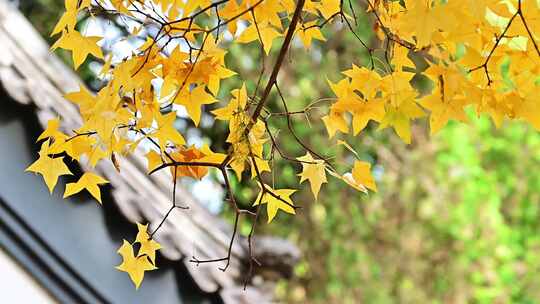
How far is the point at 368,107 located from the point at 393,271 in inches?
128

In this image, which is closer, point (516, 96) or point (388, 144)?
point (516, 96)

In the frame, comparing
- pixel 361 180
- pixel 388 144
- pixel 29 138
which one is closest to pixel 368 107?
pixel 361 180

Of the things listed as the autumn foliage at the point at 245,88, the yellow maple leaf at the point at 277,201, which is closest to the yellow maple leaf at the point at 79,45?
the autumn foliage at the point at 245,88

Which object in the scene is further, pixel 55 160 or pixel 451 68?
pixel 55 160

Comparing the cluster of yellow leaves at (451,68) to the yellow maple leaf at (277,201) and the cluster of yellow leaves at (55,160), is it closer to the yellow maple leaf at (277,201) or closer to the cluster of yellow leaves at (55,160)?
the yellow maple leaf at (277,201)

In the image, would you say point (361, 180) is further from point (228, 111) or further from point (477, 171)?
point (477, 171)

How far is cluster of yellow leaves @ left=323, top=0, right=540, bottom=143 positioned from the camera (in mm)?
583

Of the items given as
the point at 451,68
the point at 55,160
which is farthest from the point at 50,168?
the point at 451,68

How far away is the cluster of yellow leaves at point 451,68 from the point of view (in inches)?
23.0

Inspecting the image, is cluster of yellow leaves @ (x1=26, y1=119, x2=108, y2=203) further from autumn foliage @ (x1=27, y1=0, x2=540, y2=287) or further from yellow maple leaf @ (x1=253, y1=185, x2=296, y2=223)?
yellow maple leaf @ (x1=253, y1=185, x2=296, y2=223)

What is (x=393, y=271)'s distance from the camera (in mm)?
3881

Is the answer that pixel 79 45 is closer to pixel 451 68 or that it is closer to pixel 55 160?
pixel 55 160

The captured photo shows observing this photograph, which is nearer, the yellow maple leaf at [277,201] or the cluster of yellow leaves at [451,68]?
the cluster of yellow leaves at [451,68]

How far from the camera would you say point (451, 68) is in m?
0.59
